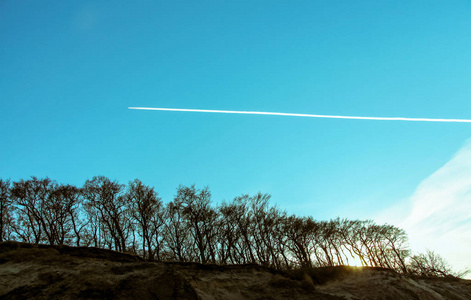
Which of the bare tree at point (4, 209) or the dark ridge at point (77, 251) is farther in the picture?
the bare tree at point (4, 209)

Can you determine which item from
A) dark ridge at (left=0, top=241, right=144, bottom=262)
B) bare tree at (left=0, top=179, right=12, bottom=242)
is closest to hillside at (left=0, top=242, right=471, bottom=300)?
dark ridge at (left=0, top=241, right=144, bottom=262)

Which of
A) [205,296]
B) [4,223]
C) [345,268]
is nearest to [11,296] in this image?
[205,296]

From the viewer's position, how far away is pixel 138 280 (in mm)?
8602

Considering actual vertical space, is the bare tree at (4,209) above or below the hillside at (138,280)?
above

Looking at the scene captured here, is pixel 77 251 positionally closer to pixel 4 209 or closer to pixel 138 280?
pixel 138 280

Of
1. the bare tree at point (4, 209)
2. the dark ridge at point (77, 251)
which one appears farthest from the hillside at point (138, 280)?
the bare tree at point (4, 209)

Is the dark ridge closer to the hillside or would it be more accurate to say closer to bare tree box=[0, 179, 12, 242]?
the hillside

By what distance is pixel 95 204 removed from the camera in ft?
101

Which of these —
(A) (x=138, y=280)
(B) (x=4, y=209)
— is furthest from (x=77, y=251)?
(B) (x=4, y=209)

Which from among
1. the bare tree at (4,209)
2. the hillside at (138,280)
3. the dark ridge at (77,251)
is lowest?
the hillside at (138,280)

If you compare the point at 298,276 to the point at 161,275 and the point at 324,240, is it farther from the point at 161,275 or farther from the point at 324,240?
the point at 324,240

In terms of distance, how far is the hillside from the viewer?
7.72m

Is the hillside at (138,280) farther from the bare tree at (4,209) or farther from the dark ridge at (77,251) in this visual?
the bare tree at (4,209)

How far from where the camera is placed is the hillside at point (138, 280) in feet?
25.3
